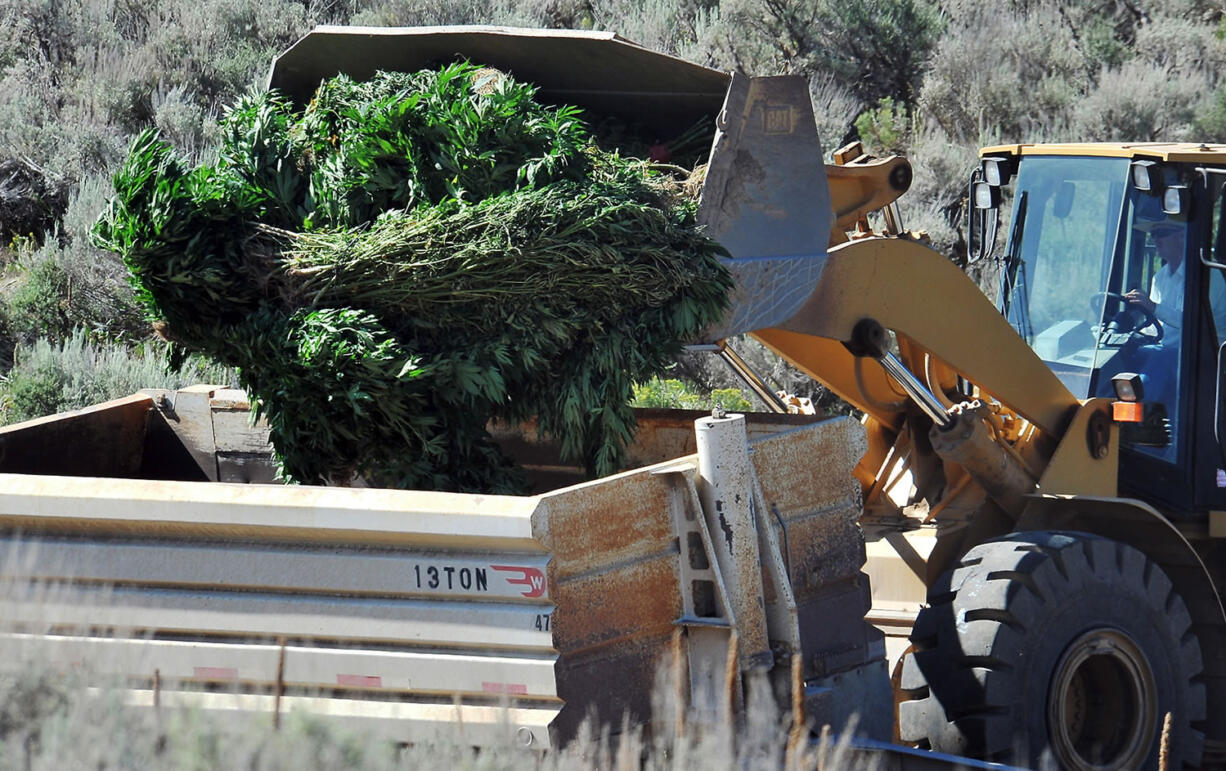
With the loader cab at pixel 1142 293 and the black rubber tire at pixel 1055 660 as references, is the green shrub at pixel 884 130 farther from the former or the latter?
the black rubber tire at pixel 1055 660

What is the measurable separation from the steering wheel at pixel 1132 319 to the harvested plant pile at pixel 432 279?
7.68 ft

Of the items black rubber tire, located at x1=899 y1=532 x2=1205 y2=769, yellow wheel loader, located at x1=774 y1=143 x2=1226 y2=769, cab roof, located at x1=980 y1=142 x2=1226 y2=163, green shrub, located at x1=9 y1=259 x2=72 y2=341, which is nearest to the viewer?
black rubber tire, located at x1=899 y1=532 x2=1205 y2=769

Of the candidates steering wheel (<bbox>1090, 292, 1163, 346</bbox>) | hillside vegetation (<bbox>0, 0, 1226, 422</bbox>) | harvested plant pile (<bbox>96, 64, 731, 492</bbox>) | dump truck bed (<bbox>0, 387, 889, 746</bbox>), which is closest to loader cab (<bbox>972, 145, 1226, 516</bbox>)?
steering wheel (<bbox>1090, 292, 1163, 346</bbox>)

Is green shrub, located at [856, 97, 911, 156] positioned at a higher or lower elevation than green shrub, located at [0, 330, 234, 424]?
higher

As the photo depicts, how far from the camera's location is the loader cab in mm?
5945

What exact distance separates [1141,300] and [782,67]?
9512 mm

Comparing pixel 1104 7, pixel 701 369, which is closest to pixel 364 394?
pixel 701 369

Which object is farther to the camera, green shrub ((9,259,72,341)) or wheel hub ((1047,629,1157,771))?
green shrub ((9,259,72,341))

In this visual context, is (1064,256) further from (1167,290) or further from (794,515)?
(794,515)

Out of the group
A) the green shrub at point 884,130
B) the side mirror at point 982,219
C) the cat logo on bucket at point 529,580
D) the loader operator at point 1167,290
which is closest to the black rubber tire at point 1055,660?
the loader operator at point 1167,290

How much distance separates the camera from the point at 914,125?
1492cm

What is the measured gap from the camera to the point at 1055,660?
502 cm

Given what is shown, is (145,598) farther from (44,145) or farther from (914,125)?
(914,125)

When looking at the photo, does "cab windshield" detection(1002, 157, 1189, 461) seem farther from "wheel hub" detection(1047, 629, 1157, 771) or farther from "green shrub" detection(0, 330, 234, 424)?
"green shrub" detection(0, 330, 234, 424)
